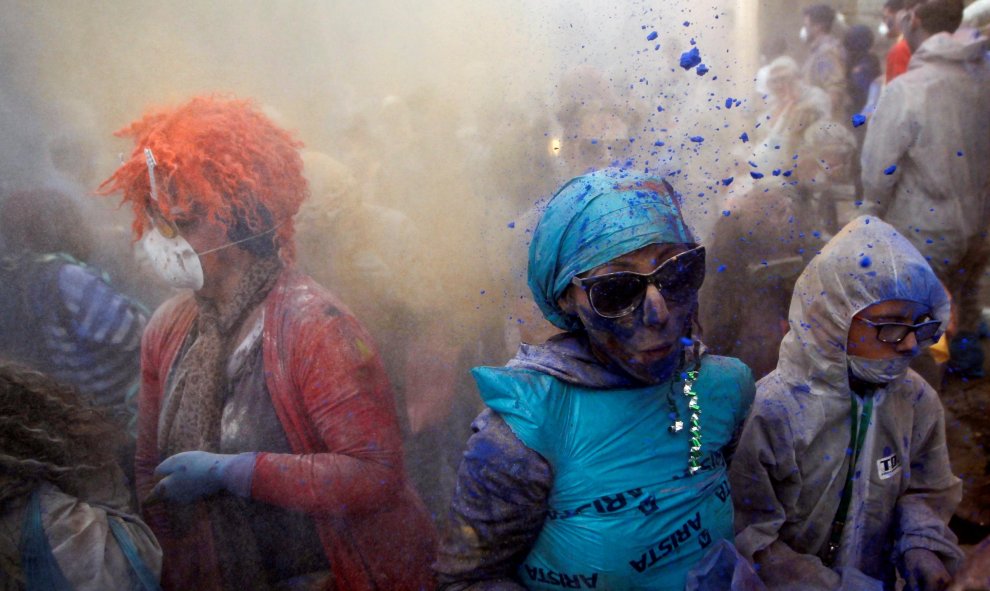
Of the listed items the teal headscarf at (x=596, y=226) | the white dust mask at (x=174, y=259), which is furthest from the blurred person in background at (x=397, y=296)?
the teal headscarf at (x=596, y=226)

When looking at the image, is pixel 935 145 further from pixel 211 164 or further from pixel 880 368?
pixel 211 164

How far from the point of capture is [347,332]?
2701 millimetres

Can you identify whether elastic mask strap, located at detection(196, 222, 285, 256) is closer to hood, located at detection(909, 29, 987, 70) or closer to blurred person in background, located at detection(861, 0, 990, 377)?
blurred person in background, located at detection(861, 0, 990, 377)

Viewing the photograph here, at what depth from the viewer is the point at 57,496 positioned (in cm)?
246

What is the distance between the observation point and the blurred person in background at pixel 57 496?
7.87 feet

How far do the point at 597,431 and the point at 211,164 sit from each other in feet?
5.72

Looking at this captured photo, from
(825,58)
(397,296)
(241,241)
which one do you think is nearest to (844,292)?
(397,296)

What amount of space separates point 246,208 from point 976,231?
13.7 ft

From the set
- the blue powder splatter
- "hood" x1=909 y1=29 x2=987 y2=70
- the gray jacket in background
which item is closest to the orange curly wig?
the blue powder splatter

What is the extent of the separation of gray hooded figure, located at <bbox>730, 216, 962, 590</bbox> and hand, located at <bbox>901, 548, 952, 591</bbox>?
4cm

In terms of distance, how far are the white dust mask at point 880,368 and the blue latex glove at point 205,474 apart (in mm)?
2368

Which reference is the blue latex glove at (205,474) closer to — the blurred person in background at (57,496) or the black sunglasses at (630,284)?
the blurred person in background at (57,496)

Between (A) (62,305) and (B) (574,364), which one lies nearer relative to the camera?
(B) (574,364)

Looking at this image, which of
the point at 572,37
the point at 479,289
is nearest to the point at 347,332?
the point at 479,289
